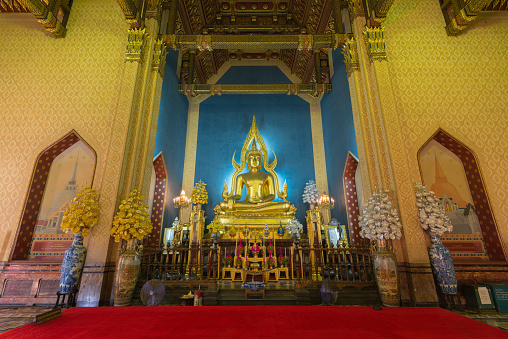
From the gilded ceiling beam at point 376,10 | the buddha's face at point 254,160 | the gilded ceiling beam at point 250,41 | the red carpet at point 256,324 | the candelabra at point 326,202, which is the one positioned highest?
the gilded ceiling beam at point 250,41

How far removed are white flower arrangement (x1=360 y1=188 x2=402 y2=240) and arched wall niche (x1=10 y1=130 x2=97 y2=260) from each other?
5.06 meters

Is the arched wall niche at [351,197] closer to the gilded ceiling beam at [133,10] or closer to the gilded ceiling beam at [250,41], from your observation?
the gilded ceiling beam at [250,41]

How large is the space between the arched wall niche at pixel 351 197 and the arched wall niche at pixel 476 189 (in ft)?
7.75

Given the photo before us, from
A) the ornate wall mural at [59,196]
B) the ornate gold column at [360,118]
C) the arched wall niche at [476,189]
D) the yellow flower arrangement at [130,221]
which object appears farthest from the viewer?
the ornate gold column at [360,118]

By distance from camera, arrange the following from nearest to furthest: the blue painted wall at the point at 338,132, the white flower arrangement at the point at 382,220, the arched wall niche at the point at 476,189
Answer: the white flower arrangement at the point at 382,220 < the arched wall niche at the point at 476,189 < the blue painted wall at the point at 338,132

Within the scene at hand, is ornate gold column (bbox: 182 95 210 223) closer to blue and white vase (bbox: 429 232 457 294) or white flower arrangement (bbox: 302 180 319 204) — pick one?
white flower arrangement (bbox: 302 180 319 204)

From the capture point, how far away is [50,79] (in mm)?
5625

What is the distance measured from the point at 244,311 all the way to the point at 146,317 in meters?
0.75

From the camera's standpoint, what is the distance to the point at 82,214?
417 cm

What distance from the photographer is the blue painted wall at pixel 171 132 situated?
7719 millimetres

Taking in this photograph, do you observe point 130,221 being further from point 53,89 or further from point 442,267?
point 442,267

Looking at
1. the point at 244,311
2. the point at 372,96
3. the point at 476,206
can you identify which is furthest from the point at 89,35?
the point at 476,206

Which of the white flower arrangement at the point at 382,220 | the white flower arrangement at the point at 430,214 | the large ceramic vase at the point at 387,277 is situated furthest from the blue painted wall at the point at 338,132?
the large ceramic vase at the point at 387,277

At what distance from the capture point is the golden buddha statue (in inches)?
300
